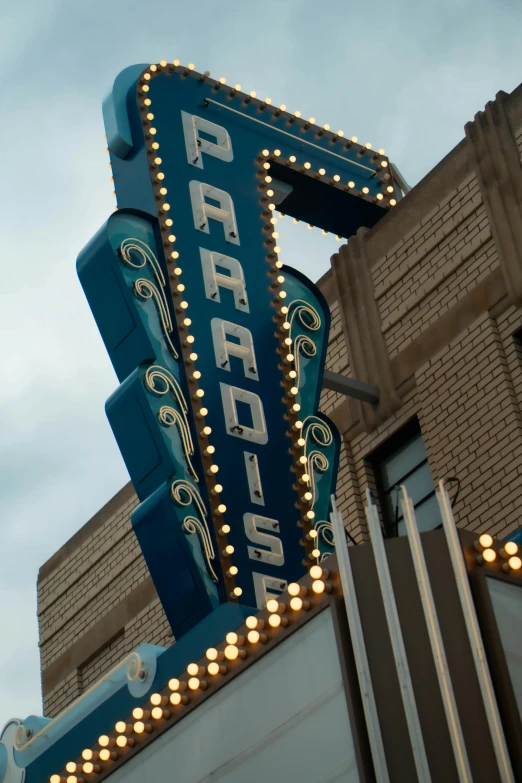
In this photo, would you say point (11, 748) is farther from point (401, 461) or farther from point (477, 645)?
point (401, 461)

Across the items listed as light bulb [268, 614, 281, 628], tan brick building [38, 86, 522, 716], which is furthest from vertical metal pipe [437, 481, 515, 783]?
tan brick building [38, 86, 522, 716]

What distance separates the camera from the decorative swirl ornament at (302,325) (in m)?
13.2

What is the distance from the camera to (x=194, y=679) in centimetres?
998

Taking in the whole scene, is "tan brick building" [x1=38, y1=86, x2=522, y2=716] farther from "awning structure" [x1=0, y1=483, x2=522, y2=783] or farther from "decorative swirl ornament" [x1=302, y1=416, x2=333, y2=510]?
"awning structure" [x1=0, y1=483, x2=522, y2=783]

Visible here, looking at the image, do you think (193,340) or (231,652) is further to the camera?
(193,340)

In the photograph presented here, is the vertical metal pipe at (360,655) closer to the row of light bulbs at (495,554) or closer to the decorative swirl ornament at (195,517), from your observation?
the row of light bulbs at (495,554)

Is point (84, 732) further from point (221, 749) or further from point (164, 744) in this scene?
point (221, 749)

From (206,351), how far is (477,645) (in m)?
4.70

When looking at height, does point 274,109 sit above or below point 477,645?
above

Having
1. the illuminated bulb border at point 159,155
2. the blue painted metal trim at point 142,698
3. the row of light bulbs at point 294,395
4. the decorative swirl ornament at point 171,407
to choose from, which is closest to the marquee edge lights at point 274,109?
the illuminated bulb border at point 159,155

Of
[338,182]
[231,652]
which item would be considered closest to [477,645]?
[231,652]

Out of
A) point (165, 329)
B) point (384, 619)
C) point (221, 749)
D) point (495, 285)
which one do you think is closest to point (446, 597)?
point (384, 619)

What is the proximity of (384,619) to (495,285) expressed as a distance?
21.8 ft

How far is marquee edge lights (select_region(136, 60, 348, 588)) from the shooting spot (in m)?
11.8
